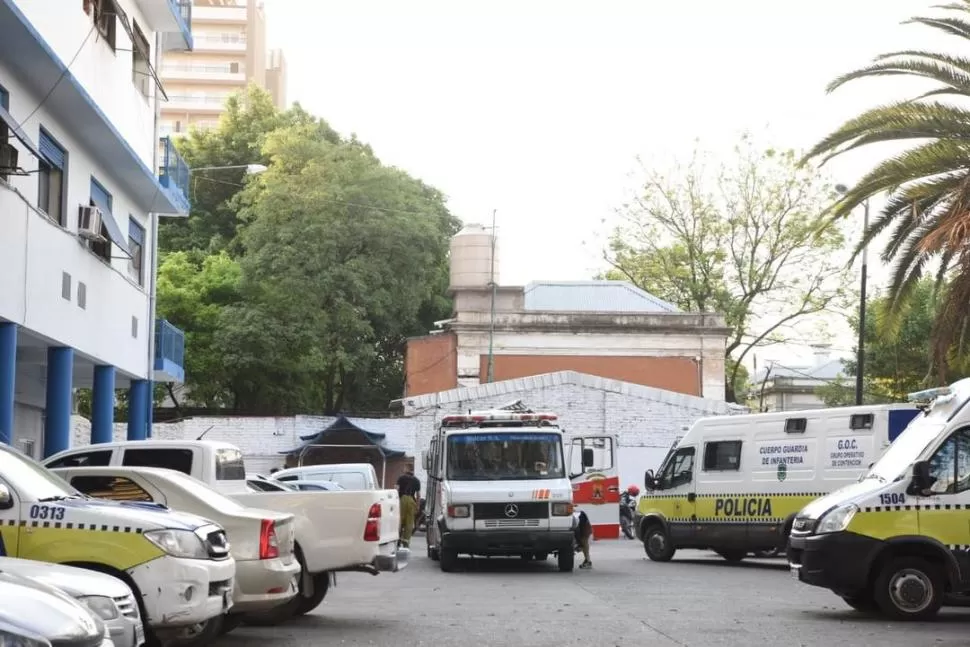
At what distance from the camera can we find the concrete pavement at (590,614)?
1312 cm

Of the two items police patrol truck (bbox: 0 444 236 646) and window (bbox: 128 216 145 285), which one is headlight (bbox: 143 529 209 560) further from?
window (bbox: 128 216 145 285)

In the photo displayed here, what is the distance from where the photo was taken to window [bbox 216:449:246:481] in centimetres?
1470

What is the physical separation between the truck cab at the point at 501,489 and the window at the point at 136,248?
8.44 m

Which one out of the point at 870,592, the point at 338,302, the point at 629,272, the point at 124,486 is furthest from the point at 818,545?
the point at 629,272

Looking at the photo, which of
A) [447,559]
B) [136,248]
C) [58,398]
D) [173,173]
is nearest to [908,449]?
[447,559]

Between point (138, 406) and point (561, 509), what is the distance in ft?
36.6

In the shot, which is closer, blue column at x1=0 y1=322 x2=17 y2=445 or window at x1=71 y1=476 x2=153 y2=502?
window at x1=71 y1=476 x2=153 y2=502

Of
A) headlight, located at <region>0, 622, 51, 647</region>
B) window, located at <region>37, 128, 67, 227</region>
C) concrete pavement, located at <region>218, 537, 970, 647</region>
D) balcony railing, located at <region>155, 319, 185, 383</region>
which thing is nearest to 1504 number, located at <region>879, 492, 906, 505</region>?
concrete pavement, located at <region>218, 537, 970, 647</region>

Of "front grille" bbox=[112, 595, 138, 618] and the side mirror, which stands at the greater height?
the side mirror

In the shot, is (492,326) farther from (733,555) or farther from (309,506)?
(309,506)

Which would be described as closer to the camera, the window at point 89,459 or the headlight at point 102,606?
the headlight at point 102,606

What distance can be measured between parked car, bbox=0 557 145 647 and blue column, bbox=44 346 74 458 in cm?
1480

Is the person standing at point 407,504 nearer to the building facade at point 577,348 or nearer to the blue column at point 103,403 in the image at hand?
the blue column at point 103,403

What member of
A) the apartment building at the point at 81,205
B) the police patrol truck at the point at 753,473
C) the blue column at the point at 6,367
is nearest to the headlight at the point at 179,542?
the apartment building at the point at 81,205
